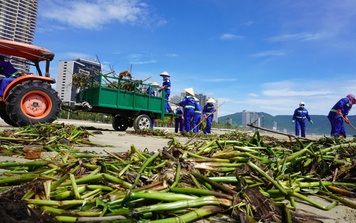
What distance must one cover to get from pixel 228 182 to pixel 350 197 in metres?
1.18

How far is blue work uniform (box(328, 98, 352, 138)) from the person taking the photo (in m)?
12.3

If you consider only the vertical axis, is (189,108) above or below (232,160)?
above

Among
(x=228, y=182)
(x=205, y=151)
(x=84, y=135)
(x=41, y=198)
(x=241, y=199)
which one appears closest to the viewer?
(x=41, y=198)

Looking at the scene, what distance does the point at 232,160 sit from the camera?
2492 millimetres

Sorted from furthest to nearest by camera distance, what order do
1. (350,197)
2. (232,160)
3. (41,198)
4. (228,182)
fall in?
(232,160) → (350,197) → (228,182) → (41,198)

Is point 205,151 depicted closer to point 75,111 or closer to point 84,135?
point 84,135

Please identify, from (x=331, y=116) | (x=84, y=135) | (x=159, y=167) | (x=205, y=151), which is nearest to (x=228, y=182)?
(x=159, y=167)

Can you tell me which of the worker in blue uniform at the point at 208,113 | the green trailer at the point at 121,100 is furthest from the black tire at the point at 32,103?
A: the worker in blue uniform at the point at 208,113

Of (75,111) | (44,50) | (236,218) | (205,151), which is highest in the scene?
(44,50)

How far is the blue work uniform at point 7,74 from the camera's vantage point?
7.49m

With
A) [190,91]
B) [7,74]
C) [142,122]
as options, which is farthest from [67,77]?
[7,74]

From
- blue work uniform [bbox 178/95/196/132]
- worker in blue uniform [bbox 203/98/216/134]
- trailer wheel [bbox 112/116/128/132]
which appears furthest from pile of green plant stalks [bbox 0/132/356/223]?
worker in blue uniform [bbox 203/98/216/134]

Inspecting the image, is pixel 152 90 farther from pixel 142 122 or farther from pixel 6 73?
pixel 6 73

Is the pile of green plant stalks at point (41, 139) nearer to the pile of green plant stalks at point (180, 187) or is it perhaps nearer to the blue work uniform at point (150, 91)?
the pile of green plant stalks at point (180, 187)
